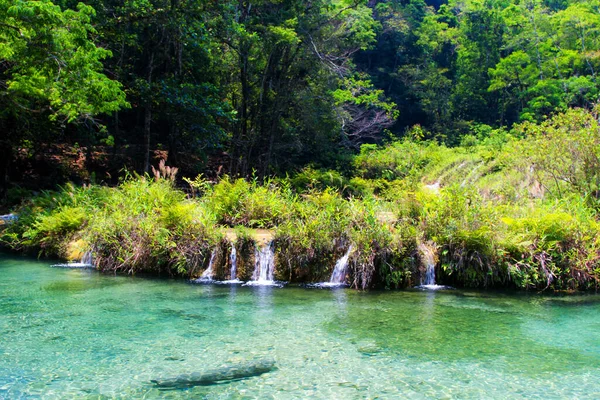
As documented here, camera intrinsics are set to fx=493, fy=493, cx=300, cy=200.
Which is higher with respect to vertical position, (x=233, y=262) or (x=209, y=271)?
(x=233, y=262)

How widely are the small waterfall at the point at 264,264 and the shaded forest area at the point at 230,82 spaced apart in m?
4.67

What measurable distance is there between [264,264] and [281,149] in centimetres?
1434

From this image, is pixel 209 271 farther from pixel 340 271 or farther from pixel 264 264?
pixel 340 271

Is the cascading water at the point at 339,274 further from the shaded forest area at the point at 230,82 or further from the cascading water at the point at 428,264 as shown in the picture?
the shaded forest area at the point at 230,82

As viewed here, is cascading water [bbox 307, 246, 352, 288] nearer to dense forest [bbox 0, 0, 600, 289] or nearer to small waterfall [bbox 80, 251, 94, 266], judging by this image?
dense forest [bbox 0, 0, 600, 289]

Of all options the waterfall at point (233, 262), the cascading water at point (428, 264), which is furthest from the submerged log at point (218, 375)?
the cascading water at point (428, 264)

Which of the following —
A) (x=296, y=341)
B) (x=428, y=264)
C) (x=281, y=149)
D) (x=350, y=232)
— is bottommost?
(x=296, y=341)

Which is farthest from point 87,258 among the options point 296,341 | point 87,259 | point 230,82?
point 230,82

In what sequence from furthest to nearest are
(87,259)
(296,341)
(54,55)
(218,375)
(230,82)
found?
(230,82)
(54,55)
(87,259)
(296,341)
(218,375)

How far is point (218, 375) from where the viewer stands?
4.60m

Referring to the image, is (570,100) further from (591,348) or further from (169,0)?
(591,348)

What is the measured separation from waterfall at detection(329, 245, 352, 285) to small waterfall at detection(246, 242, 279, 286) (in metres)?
1.16

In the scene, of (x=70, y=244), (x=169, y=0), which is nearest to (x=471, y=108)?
(x=169, y=0)

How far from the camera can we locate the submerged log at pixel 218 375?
4386mm
